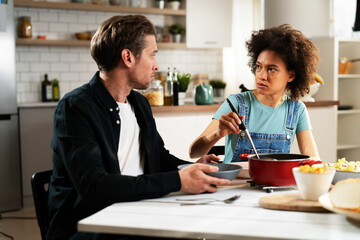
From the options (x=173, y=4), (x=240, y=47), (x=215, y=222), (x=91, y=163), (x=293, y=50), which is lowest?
(x=215, y=222)

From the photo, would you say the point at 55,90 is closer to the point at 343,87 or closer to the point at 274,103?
the point at 343,87

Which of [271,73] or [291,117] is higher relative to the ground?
[271,73]

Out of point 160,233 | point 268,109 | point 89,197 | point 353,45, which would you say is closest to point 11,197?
point 268,109

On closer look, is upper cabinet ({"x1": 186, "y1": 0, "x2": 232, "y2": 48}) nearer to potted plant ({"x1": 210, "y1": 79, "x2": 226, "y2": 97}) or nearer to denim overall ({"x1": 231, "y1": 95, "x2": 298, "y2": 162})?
potted plant ({"x1": 210, "y1": 79, "x2": 226, "y2": 97})

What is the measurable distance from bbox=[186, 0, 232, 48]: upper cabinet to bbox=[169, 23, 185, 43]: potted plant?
0.62 ft

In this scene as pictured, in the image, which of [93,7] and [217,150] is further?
[93,7]

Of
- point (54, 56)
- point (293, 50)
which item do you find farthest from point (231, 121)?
point (54, 56)

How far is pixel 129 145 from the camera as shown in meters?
1.92

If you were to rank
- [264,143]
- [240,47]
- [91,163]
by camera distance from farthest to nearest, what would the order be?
[240,47]
[264,143]
[91,163]

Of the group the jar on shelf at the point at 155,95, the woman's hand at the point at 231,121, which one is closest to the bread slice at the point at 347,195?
the woman's hand at the point at 231,121

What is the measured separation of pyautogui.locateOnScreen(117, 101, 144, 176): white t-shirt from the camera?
188 cm

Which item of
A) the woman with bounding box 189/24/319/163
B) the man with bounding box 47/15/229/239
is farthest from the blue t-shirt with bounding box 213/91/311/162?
the man with bounding box 47/15/229/239

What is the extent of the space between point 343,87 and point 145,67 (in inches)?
181

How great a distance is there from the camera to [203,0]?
20.5ft
